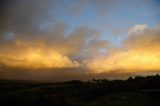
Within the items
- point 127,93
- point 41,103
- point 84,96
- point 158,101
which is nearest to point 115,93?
point 127,93

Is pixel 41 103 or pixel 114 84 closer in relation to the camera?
pixel 41 103

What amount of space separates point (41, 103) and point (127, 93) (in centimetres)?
2132

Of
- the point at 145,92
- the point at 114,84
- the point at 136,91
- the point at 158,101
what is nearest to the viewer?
the point at 158,101

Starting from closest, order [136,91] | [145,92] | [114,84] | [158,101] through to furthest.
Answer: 1. [158,101]
2. [145,92]
3. [136,91]
4. [114,84]

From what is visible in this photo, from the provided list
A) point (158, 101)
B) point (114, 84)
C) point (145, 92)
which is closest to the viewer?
point (158, 101)

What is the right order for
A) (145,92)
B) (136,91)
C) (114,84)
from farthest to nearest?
(114,84)
(136,91)
(145,92)

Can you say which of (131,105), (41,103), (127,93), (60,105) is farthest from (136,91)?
(41,103)

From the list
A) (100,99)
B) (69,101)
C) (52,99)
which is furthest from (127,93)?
(52,99)

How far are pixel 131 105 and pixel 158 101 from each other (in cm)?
583

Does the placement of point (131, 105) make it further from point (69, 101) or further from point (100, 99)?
point (69, 101)

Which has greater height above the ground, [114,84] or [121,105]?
[114,84]

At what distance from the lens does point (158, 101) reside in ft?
183

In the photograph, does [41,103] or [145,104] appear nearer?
[145,104]

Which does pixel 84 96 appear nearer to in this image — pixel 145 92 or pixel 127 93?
pixel 127 93
